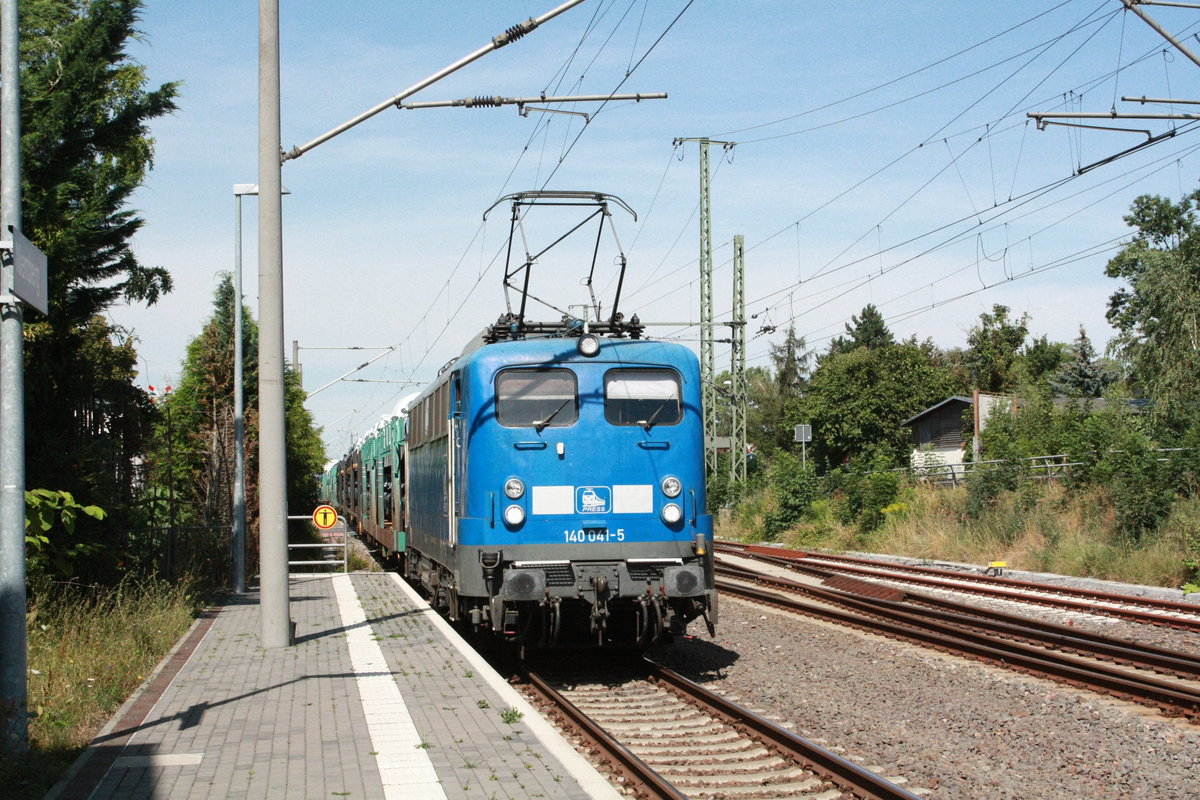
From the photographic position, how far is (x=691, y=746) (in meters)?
8.51

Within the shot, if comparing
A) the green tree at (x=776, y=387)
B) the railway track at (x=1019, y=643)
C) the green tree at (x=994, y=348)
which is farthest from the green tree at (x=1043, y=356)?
the railway track at (x=1019, y=643)

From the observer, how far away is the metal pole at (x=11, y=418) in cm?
693

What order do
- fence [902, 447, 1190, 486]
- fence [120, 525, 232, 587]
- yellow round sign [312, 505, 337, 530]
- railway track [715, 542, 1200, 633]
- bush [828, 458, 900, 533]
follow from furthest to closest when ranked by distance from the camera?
bush [828, 458, 900, 533], fence [902, 447, 1190, 486], yellow round sign [312, 505, 337, 530], fence [120, 525, 232, 587], railway track [715, 542, 1200, 633]

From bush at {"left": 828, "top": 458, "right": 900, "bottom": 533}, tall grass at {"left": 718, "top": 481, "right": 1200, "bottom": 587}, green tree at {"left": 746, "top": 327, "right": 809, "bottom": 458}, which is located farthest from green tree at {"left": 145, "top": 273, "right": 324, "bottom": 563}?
green tree at {"left": 746, "top": 327, "right": 809, "bottom": 458}

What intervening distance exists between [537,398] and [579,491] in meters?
1.03

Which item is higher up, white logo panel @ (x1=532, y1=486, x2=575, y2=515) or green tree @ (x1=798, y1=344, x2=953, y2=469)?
green tree @ (x1=798, y1=344, x2=953, y2=469)

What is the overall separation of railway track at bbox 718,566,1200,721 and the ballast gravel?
23 centimetres

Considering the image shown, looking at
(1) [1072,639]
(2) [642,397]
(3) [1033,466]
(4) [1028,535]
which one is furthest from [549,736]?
(3) [1033,466]

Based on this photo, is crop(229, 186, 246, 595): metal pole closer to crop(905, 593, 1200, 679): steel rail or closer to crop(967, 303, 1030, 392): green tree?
crop(905, 593, 1200, 679): steel rail

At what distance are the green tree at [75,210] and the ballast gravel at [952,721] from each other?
7283mm

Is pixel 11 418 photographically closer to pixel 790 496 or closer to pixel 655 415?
pixel 655 415

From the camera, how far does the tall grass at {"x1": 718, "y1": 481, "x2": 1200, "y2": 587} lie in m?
18.7

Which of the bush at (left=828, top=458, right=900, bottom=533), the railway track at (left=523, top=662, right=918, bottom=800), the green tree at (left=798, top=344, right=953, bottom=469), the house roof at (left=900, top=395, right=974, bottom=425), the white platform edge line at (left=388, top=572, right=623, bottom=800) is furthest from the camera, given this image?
the green tree at (left=798, top=344, right=953, bottom=469)

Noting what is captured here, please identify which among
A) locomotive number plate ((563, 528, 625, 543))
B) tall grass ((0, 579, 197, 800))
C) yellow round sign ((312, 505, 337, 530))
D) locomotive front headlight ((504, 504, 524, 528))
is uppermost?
locomotive front headlight ((504, 504, 524, 528))
